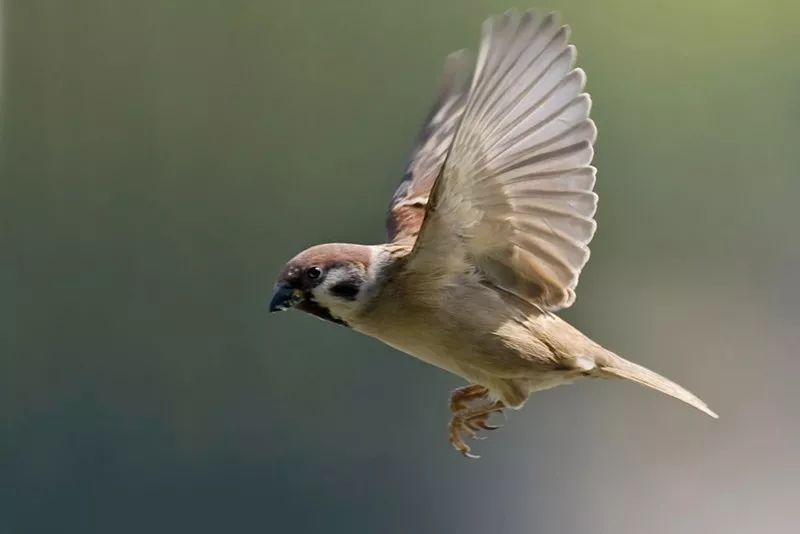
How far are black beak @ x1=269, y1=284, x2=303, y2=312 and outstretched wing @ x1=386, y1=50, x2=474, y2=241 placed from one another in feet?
0.55

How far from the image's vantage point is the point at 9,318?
130 cm

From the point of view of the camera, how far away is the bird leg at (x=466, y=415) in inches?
33.1

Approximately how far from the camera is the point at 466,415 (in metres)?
0.84

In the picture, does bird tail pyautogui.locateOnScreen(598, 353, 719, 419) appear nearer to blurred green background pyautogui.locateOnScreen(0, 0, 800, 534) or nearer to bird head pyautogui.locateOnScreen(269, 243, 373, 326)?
bird head pyautogui.locateOnScreen(269, 243, 373, 326)

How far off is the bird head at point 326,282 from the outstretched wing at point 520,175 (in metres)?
0.05

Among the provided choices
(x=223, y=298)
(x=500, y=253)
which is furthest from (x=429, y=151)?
(x=223, y=298)

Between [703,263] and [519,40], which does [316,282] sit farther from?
[703,263]

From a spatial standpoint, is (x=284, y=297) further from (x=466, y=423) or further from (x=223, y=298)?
(x=223, y=298)

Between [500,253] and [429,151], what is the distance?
23 centimetres

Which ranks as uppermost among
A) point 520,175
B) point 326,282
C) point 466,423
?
point 520,175

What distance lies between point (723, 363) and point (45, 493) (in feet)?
3.33

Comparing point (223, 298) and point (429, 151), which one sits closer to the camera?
point (429, 151)

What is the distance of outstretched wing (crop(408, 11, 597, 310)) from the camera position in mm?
624

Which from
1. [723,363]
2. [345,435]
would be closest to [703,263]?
[723,363]
